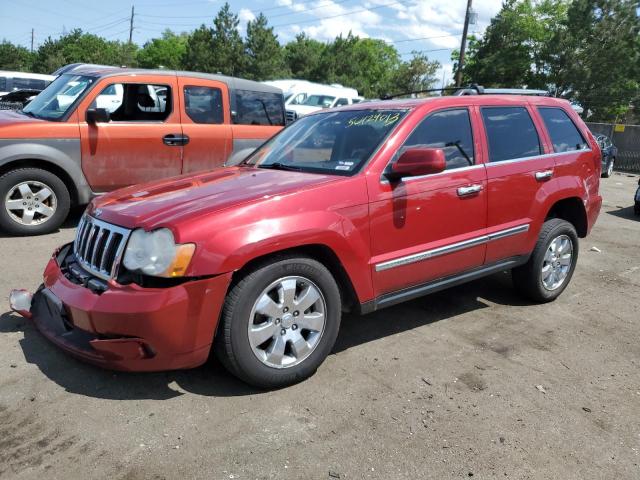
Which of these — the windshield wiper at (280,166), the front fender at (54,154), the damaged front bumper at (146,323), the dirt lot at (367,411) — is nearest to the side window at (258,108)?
the front fender at (54,154)

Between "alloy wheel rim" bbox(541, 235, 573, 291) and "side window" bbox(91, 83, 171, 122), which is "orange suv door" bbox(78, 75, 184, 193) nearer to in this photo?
"side window" bbox(91, 83, 171, 122)

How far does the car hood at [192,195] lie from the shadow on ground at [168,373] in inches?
36.3

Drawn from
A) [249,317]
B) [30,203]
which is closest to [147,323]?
[249,317]

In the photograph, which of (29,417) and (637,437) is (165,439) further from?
(637,437)

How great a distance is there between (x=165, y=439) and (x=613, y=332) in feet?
11.3

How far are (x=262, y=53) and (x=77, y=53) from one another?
2411 cm

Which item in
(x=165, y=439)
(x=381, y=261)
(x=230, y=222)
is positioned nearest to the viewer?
(x=165, y=439)

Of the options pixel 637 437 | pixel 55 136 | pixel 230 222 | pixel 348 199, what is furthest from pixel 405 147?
pixel 55 136

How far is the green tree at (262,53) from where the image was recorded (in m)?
45.6

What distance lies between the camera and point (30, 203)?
20.2ft

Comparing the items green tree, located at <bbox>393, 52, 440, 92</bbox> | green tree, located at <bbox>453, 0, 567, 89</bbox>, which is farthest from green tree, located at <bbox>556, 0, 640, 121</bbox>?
green tree, located at <bbox>393, 52, 440, 92</bbox>

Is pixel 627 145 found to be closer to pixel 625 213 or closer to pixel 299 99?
pixel 299 99

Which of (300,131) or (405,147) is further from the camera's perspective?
(300,131)

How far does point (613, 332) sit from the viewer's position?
428 cm
